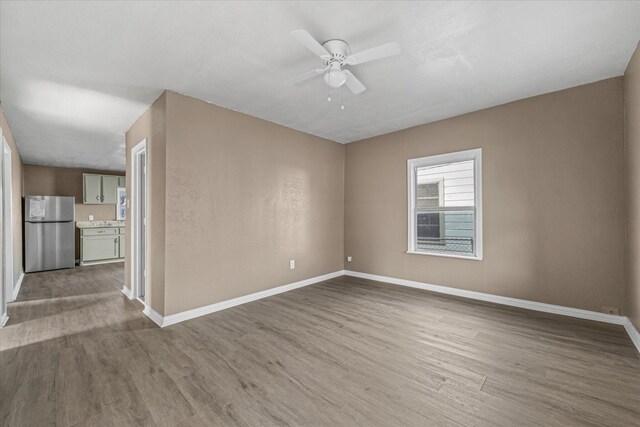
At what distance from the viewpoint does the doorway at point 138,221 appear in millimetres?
3944

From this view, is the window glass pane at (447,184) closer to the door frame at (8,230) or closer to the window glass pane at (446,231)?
the window glass pane at (446,231)

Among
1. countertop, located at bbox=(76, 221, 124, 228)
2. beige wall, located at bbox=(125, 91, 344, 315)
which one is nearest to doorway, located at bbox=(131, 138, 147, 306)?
beige wall, located at bbox=(125, 91, 344, 315)

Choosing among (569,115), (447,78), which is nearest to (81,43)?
(447,78)

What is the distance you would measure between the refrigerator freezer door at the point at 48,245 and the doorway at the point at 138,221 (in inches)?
161

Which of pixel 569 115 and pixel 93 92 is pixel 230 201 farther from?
pixel 569 115

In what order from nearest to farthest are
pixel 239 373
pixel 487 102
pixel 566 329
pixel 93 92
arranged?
1. pixel 239 373
2. pixel 566 329
3. pixel 93 92
4. pixel 487 102

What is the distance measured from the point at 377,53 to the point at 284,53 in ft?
2.81

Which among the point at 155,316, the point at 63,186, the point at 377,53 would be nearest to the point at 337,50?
the point at 377,53

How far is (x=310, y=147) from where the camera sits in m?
4.98

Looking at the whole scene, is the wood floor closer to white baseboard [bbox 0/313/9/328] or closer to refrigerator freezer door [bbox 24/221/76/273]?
white baseboard [bbox 0/313/9/328]

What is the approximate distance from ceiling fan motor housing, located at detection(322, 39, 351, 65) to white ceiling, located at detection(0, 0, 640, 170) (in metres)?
0.06

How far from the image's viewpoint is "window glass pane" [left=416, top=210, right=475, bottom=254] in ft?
13.5

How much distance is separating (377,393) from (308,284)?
2985 millimetres

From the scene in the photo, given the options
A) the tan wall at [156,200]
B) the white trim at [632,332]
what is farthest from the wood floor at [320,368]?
the tan wall at [156,200]
